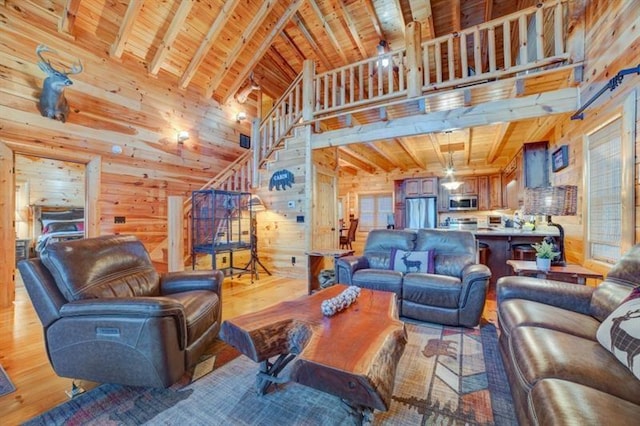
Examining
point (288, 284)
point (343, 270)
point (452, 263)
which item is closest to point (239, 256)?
point (288, 284)

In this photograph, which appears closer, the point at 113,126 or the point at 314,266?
the point at 314,266

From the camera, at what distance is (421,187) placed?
795 centimetres

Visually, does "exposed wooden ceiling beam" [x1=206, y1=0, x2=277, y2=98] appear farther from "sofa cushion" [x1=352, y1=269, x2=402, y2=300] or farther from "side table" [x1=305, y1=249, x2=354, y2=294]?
"sofa cushion" [x1=352, y1=269, x2=402, y2=300]

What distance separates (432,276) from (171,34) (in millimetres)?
5245

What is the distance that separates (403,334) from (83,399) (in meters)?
1.95

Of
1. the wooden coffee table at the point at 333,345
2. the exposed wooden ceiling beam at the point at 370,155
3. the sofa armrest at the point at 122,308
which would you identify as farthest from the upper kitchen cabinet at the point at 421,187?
the sofa armrest at the point at 122,308

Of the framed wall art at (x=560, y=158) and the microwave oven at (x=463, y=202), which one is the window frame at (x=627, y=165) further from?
the microwave oven at (x=463, y=202)

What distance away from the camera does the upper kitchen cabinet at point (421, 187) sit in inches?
307

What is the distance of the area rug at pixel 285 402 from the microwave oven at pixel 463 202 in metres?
6.01

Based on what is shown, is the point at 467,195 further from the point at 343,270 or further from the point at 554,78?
the point at 343,270

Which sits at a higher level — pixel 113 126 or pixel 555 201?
pixel 113 126

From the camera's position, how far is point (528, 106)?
136 inches

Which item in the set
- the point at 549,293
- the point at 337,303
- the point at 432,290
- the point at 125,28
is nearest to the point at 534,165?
the point at 432,290

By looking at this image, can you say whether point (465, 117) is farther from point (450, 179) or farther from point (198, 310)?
point (450, 179)
